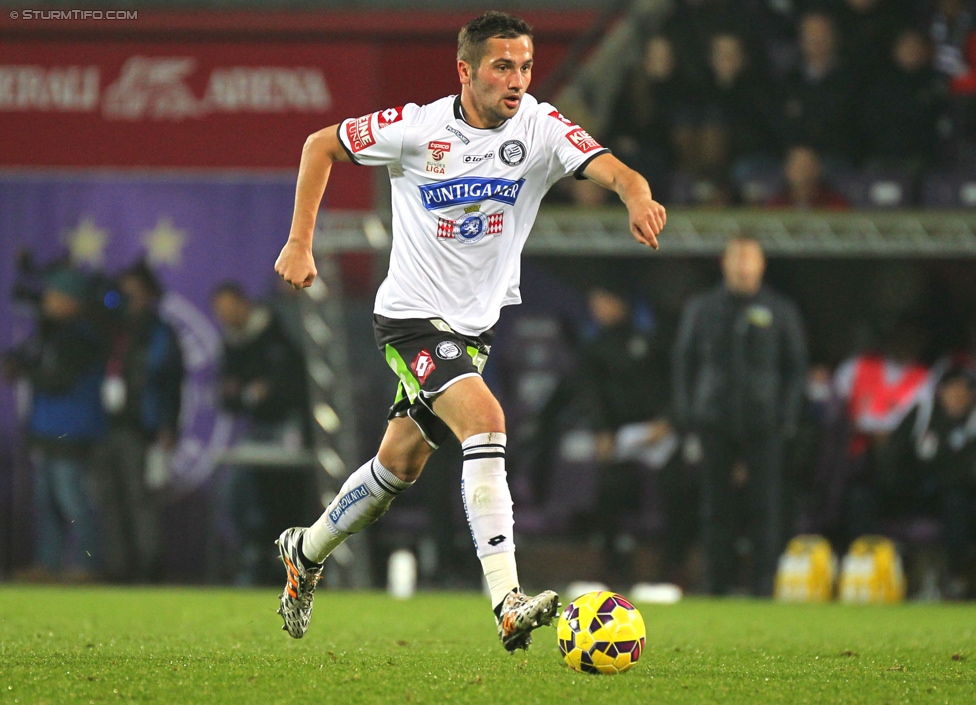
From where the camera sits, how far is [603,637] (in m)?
4.63

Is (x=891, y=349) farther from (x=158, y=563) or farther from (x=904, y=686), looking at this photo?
(x=904, y=686)

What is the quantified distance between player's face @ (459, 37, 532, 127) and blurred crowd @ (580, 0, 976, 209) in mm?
6765

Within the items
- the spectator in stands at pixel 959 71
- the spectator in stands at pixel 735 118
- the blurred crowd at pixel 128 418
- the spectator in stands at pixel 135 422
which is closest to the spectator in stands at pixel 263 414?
the blurred crowd at pixel 128 418

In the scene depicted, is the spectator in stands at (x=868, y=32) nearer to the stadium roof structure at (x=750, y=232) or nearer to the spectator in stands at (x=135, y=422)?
the stadium roof structure at (x=750, y=232)

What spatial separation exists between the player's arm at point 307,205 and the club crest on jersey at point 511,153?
59cm

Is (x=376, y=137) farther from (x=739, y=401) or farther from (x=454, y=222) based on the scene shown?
(x=739, y=401)

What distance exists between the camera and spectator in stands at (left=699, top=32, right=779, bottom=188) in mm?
12344

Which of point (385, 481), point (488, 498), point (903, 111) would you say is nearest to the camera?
point (488, 498)

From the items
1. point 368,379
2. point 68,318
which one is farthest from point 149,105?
point 368,379

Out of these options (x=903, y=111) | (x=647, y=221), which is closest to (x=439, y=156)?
(x=647, y=221)

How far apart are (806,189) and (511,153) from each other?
22.9 ft

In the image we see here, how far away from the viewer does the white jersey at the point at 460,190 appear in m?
5.33

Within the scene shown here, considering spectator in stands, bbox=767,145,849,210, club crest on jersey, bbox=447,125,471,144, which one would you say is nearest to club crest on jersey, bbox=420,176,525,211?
club crest on jersey, bbox=447,125,471,144

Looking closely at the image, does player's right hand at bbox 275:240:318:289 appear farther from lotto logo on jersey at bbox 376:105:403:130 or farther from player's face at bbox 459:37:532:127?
player's face at bbox 459:37:532:127
